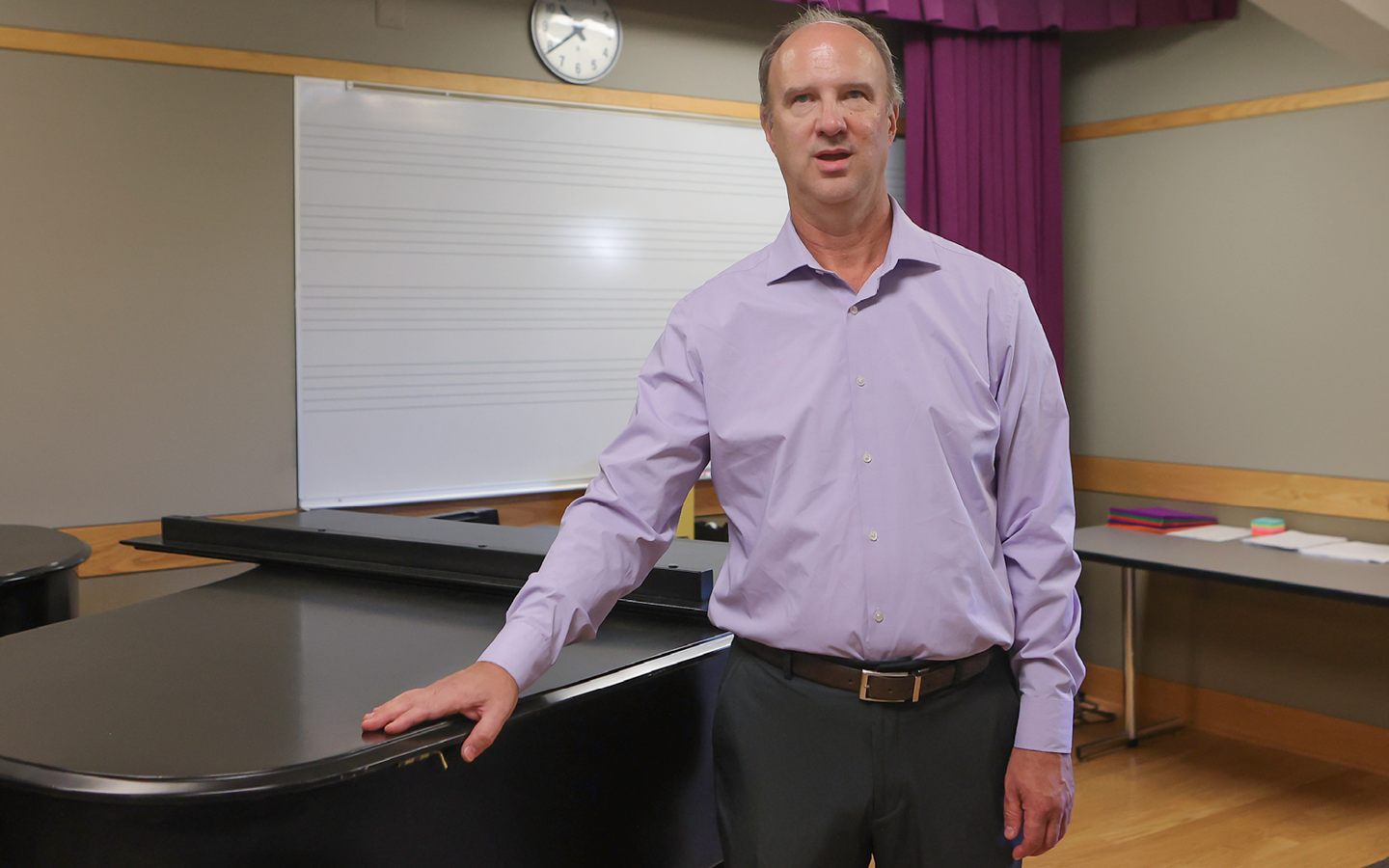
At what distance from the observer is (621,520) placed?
1.43 meters

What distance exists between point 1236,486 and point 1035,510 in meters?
2.99

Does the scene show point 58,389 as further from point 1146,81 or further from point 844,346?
point 1146,81

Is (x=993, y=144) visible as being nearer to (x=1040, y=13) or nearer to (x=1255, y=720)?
(x=1040, y=13)

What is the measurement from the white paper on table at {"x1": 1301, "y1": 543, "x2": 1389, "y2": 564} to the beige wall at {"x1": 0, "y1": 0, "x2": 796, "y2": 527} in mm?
3184

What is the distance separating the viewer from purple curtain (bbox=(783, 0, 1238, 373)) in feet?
13.9

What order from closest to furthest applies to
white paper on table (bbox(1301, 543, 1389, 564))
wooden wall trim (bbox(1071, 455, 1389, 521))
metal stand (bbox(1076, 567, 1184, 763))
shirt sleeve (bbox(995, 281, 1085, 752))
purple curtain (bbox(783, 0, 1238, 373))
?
shirt sleeve (bbox(995, 281, 1085, 752)), white paper on table (bbox(1301, 543, 1389, 564)), wooden wall trim (bbox(1071, 455, 1389, 521)), metal stand (bbox(1076, 567, 1184, 763)), purple curtain (bbox(783, 0, 1238, 373))

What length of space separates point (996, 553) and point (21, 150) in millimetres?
2841

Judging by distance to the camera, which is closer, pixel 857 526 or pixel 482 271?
pixel 857 526

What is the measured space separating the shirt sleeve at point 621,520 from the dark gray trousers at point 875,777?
0.24m

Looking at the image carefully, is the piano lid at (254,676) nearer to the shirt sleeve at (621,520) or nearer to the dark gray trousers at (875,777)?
the shirt sleeve at (621,520)

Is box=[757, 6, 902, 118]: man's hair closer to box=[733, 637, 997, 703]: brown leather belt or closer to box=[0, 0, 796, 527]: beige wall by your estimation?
box=[733, 637, 997, 703]: brown leather belt

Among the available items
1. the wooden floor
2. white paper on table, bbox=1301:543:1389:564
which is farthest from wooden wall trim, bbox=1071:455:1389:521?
the wooden floor

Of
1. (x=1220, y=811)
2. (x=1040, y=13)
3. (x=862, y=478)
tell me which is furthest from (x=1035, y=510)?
(x=1040, y=13)

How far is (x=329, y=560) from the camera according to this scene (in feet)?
7.19
